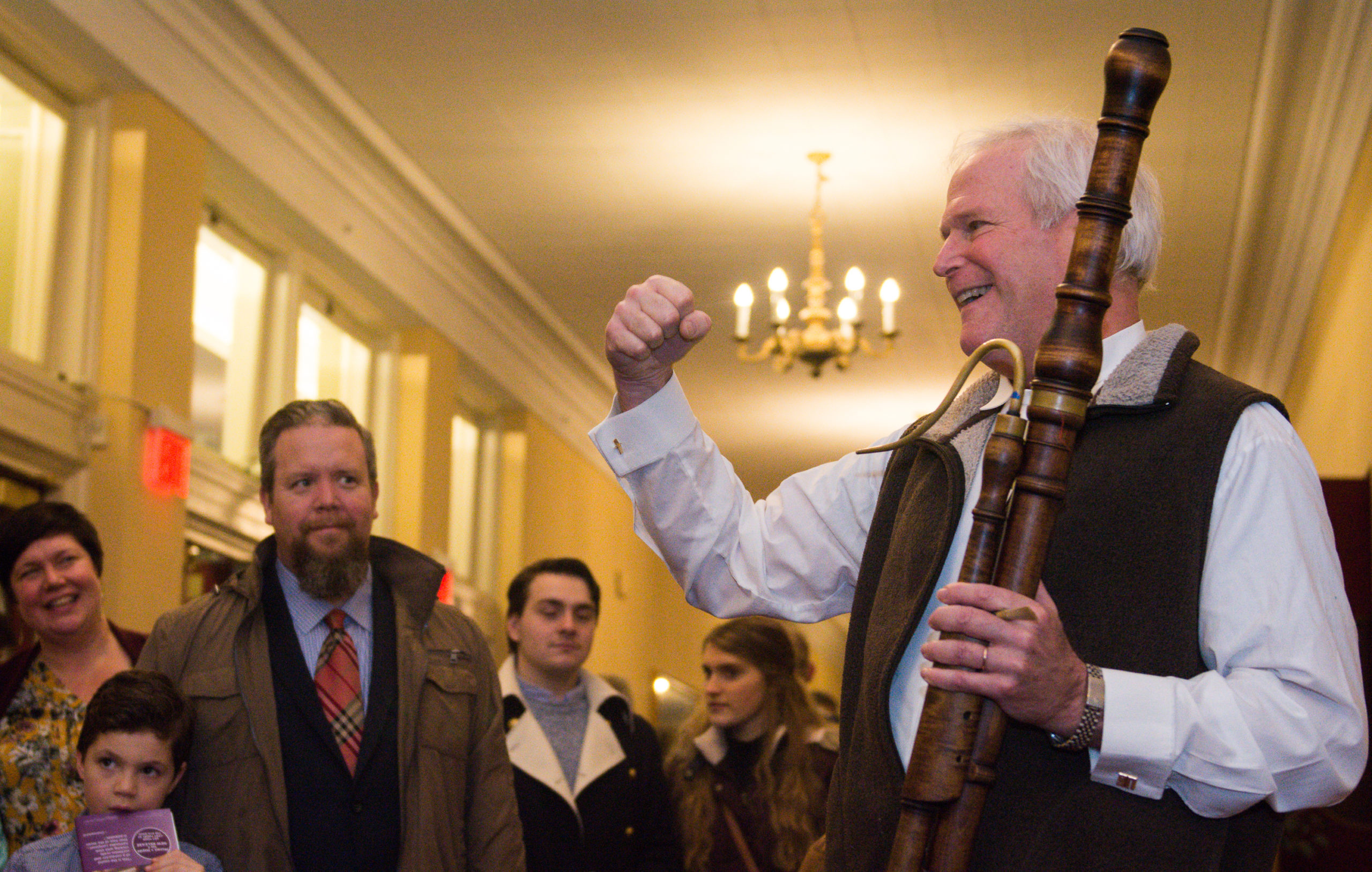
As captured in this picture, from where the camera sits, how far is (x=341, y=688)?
2.82 meters

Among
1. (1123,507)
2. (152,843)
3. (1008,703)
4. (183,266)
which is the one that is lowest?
(152,843)

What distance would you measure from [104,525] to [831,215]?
395 cm

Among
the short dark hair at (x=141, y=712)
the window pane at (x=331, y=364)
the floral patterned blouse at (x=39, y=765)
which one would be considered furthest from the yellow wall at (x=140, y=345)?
the short dark hair at (x=141, y=712)

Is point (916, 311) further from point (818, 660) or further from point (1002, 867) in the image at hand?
point (818, 660)

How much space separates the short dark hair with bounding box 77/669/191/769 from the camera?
256cm

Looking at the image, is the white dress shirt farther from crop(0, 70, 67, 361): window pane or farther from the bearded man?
crop(0, 70, 67, 361): window pane

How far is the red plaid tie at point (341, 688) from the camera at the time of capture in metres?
2.76

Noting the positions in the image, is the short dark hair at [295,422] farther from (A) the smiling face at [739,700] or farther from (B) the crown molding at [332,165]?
(B) the crown molding at [332,165]

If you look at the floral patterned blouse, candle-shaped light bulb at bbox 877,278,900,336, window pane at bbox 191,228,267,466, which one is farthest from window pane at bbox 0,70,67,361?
candle-shaped light bulb at bbox 877,278,900,336

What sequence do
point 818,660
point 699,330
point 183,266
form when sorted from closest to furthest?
1. point 699,330
2. point 183,266
3. point 818,660

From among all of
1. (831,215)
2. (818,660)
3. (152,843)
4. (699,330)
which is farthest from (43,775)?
(818,660)

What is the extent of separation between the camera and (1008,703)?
1.33 metres

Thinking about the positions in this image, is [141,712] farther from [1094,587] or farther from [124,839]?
[1094,587]

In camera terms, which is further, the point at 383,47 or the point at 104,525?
the point at 383,47
